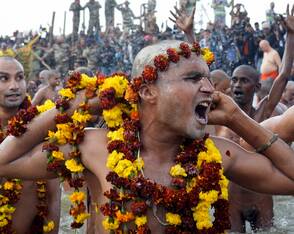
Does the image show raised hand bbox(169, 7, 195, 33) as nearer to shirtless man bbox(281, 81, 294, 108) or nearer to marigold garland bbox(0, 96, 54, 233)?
marigold garland bbox(0, 96, 54, 233)

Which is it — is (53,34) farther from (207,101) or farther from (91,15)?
(207,101)

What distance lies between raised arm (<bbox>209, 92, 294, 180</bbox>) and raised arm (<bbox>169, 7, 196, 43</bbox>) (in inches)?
106

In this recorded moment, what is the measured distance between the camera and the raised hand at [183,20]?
632cm

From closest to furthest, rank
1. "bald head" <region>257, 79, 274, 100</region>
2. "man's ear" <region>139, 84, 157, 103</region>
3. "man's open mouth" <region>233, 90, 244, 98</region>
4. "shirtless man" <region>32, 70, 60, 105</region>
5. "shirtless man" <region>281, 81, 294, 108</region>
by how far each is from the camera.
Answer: "man's ear" <region>139, 84, 157, 103</region>
"man's open mouth" <region>233, 90, 244, 98</region>
"bald head" <region>257, 79, 274, 100</region>
"shirtless man" <region>281, 81, 294, 108</region>
"shirtless man" <region>32, 70, 60, 105</region>

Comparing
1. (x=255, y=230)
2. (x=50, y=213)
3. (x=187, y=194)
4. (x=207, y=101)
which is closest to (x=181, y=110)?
(x=207, y=101)

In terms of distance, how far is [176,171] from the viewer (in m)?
3.39

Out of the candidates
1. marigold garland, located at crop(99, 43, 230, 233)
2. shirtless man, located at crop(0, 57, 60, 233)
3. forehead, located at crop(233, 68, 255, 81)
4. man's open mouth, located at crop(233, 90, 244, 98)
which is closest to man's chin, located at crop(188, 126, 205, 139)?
marigold garland, located at crop(99, 43, 230, 233)

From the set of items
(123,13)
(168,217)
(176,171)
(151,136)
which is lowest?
(168,217)

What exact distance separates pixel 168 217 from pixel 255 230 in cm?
343

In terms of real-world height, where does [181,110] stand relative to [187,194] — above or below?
above

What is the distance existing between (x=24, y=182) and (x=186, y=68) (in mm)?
1882

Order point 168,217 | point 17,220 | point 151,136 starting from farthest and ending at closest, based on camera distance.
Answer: point 17,220 < point 151,136 < point 168,217

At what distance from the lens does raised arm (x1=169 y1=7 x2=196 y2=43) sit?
6.27 meters

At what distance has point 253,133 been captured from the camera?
359 centimetres
